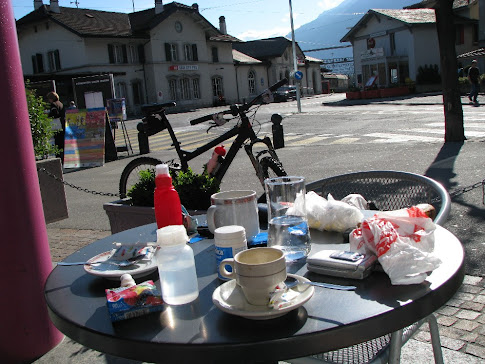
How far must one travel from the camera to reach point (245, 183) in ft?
29.2

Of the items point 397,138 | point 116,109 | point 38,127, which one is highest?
point 116,109

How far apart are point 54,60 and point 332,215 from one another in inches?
1997

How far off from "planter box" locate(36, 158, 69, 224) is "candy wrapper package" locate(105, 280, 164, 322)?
5.35 meters

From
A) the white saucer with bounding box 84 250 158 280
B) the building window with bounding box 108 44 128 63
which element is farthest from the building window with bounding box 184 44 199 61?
the white saucer with bounding box 84 250 158 280

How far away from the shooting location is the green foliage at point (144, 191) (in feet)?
13.7

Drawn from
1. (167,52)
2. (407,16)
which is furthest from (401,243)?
(167,52)

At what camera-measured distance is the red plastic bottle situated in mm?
2240

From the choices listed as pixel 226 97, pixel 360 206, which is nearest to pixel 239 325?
pixel 360 206

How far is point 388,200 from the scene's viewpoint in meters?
3.22

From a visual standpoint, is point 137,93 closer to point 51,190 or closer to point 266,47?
point 266,47

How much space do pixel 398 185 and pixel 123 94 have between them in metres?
47.9

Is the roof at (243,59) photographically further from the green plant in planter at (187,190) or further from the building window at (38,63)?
the green plant in planter at (187,190)

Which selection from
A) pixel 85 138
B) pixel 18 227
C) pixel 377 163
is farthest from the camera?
pixel 85 138

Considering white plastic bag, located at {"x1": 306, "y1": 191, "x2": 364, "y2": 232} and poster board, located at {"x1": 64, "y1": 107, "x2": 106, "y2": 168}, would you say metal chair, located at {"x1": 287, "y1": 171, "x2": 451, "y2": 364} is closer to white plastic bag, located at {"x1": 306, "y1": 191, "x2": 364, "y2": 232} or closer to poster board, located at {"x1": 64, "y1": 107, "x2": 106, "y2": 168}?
white plastic bag, located at {"x1": 306, "y1": 191, "x2": 364, "y2": 232}
